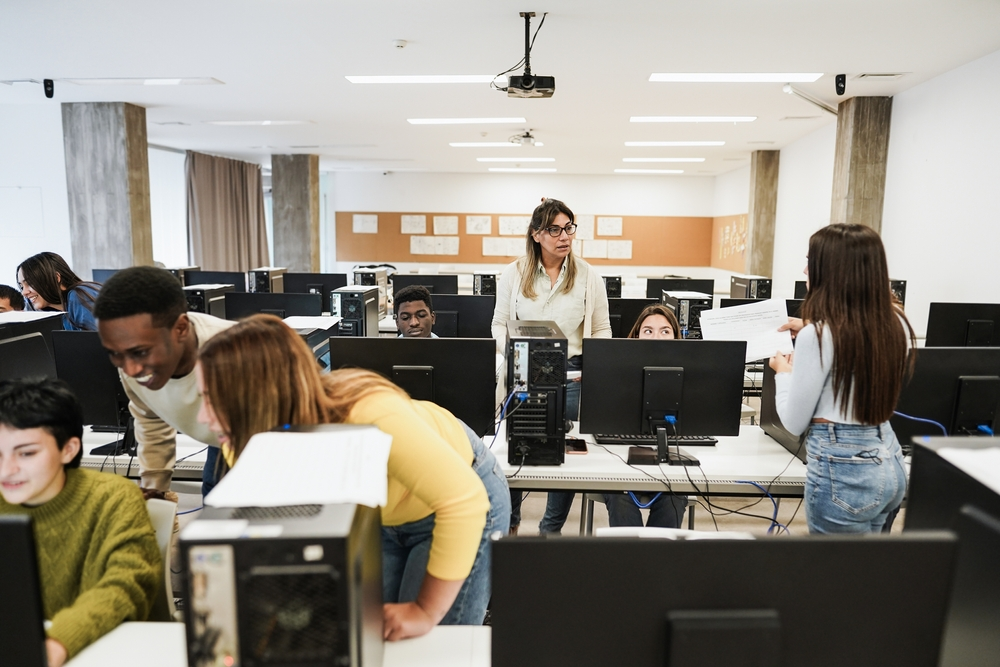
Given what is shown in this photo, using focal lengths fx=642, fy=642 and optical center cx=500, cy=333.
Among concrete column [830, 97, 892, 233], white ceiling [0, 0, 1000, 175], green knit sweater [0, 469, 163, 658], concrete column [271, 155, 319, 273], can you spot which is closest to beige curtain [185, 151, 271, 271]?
concrete column [271, 155, 319, 273]

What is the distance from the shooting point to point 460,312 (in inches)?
180

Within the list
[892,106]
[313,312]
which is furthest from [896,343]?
[892,106]

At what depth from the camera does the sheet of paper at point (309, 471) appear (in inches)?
30.5

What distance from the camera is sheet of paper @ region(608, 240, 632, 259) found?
1165 centimetres

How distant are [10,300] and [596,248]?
→ 9.40m

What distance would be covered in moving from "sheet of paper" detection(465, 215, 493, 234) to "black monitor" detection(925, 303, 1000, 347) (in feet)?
28.6

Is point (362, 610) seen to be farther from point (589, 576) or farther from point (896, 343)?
point (896, 343)

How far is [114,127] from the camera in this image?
6.15 meters

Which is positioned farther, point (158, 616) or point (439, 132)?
point (439, 132)

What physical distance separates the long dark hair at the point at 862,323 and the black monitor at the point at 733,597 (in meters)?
1.05

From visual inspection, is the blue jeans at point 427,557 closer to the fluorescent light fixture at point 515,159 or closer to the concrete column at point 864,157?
the concrete column at point 864,157

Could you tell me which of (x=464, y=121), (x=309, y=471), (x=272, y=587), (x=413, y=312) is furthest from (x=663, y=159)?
(x=272, y=587)

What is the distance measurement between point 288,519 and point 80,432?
0.95 meters

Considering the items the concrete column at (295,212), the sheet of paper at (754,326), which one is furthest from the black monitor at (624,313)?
the concrete column at (295,212)
